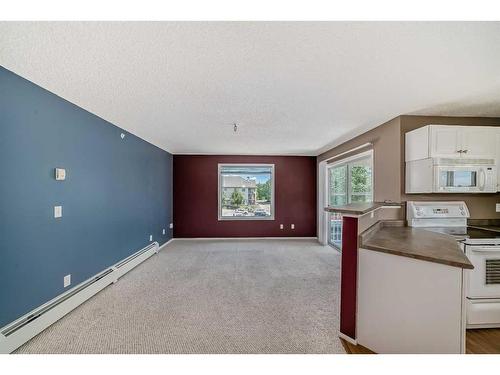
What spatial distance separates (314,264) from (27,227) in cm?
392

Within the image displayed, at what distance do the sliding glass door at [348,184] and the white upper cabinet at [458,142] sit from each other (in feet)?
3.51

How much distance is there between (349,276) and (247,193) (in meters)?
4.36

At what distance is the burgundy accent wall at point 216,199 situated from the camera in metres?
5.98

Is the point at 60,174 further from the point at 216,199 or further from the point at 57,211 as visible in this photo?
the point at 216,199

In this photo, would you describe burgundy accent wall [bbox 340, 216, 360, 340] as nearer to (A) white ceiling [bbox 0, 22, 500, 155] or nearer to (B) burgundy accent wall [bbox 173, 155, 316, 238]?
(A) white ceiling [bbox 0, 22, 500, 155]

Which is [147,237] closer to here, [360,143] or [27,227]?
[27,227]

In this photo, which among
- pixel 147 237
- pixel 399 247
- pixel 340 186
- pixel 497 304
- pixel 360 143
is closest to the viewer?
pixel 399 247

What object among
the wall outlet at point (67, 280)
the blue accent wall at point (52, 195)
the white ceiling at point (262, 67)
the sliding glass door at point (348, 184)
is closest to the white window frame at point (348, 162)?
the sliding glass door at point (348, 184)

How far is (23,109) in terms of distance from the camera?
76.5 inches

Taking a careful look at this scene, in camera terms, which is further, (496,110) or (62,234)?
(496,110)

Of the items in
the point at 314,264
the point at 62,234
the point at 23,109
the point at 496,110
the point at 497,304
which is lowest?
the point at 314,264

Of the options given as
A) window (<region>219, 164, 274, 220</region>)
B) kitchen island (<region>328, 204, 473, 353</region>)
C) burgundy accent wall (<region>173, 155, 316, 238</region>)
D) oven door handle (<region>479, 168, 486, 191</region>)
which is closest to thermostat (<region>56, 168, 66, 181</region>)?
kitchen island (<region>328, 204, 473, 353</region>)

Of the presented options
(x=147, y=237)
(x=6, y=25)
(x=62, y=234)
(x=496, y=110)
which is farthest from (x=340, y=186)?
(x=6, y=25)

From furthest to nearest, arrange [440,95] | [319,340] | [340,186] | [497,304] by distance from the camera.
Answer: [340,186] → [440,95] → [497,304] → [319,340]
